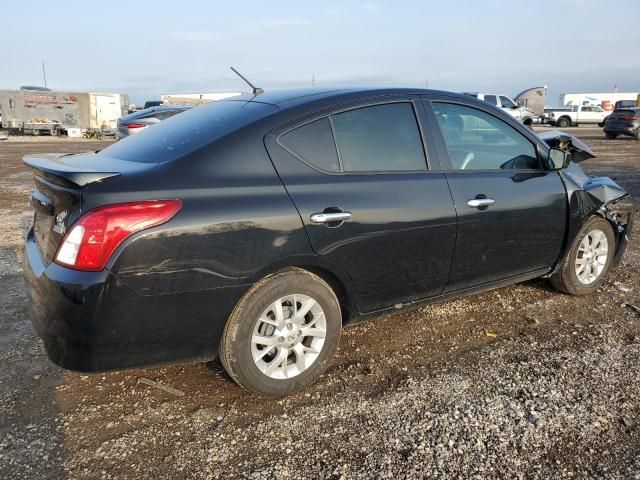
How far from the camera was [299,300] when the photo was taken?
2.77m

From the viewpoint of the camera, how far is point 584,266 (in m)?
4.25

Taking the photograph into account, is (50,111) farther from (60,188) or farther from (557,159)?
(557,159)

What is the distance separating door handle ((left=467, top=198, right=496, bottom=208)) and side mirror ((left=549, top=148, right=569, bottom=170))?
0.80m

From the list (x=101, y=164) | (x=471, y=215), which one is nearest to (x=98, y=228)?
(x=101, y=164)

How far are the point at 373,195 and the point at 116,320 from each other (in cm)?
149

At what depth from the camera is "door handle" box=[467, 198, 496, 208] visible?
10.8 feet

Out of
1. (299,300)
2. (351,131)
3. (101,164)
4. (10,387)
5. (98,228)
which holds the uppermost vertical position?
(351,131)

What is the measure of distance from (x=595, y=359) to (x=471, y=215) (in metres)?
1.19

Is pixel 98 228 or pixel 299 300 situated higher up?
pixel 98 228

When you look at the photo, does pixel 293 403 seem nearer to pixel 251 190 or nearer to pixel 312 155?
pixel 251 190

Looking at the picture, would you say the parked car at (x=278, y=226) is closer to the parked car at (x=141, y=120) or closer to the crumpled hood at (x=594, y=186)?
the crumpled hood at (x=594, y=186)

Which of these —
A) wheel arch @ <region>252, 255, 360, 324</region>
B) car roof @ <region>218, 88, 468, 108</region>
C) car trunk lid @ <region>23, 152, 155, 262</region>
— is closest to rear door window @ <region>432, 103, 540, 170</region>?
car roof @ <region>218, 88, 468, 108</region>

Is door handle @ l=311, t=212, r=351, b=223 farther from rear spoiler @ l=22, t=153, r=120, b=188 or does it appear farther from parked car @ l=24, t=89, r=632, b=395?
rear spoiler @ l=22, t=153, r=120, b=188

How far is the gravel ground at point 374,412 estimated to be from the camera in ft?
7.50
